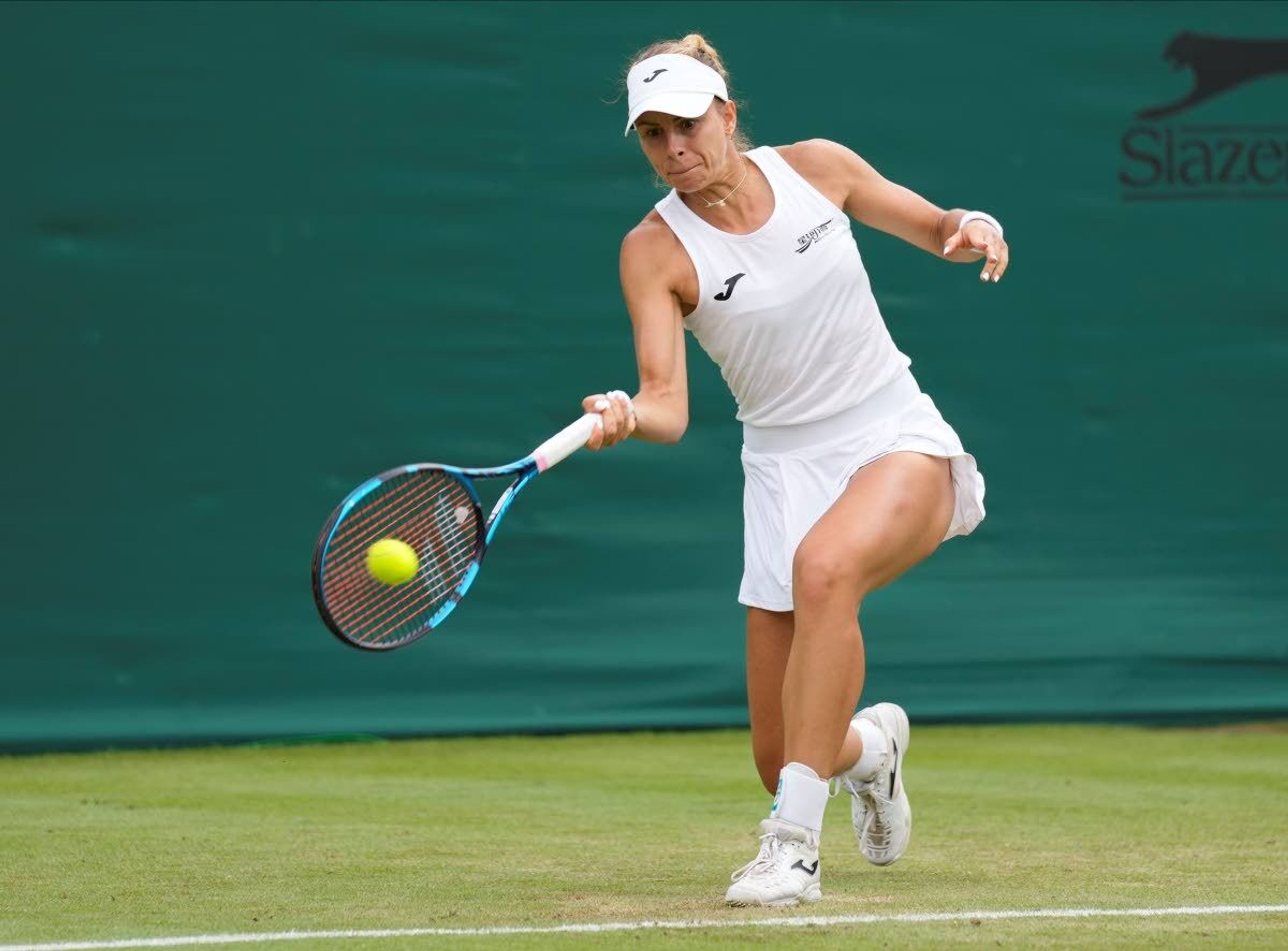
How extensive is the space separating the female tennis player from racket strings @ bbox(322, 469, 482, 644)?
0.98 feet

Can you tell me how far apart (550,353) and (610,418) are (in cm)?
302

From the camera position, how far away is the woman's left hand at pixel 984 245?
3.62 m

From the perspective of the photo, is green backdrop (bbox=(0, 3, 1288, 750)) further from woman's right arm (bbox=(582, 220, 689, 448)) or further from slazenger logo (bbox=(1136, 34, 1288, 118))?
woman's right arm (bbox=(582, 220, 689, 448))

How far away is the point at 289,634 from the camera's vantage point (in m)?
6.26

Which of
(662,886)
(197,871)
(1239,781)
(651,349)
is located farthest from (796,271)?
(1239,781)

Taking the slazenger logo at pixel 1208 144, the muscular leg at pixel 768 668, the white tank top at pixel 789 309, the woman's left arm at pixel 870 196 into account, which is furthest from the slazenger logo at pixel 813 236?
the slazenger logo at pixel 1208 144

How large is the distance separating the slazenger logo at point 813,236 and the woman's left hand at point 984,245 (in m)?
0.22

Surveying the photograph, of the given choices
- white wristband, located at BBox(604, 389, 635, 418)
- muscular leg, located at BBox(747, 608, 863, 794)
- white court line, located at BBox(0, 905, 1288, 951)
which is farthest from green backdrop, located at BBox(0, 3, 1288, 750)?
white court line, located at BBox(0, 905, 1288, 951)

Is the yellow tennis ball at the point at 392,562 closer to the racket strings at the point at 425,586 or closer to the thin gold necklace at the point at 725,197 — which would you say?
the racket strings at the point at 425,586

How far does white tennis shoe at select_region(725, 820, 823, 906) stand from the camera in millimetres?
3412

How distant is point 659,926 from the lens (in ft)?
10.6

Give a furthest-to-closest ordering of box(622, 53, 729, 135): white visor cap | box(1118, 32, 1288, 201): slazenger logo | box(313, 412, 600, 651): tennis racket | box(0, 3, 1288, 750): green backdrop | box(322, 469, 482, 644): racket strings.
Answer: box(1118, 32, 1288, 201): slazenger logo, box(0, 3, 1288, 750): green backdrop, box(622, 53, 729, 135): white visor cap, box(322, 469, 482, 644): racket strings, box(313, 412, 600, 651): tennis racket

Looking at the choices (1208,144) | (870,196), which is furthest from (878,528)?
(1208,144)

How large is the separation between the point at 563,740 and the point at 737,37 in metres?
2.24
